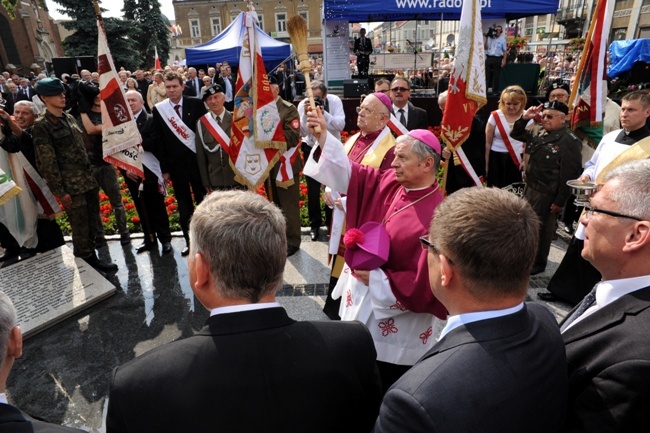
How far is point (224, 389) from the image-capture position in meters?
1.16

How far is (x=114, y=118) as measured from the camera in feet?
15.4

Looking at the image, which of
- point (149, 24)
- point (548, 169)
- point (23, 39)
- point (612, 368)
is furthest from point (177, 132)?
point (149, 24)

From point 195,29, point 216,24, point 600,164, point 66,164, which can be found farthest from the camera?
point 195,29

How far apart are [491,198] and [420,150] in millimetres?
1334

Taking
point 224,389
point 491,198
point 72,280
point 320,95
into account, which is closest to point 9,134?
point 72,280

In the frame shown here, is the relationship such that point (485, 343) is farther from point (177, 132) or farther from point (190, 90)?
point (190, 90)

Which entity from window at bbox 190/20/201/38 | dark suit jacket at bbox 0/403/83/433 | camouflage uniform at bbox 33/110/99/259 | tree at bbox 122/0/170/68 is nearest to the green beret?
camouflage uniform at bbox 33/110/99/259

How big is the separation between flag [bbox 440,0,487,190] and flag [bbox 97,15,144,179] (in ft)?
11.6

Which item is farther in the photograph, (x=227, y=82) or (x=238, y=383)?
(x=227, y=82)

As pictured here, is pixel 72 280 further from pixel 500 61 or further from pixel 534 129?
pixel 500 61

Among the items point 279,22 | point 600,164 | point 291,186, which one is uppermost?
point 279,22

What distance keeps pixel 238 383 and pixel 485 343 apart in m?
0.70

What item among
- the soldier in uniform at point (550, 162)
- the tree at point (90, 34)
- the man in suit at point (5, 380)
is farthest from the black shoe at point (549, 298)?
the tree at point (90, 34)

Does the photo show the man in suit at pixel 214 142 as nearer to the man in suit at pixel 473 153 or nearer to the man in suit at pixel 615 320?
the man in suit at pixel 473 153
